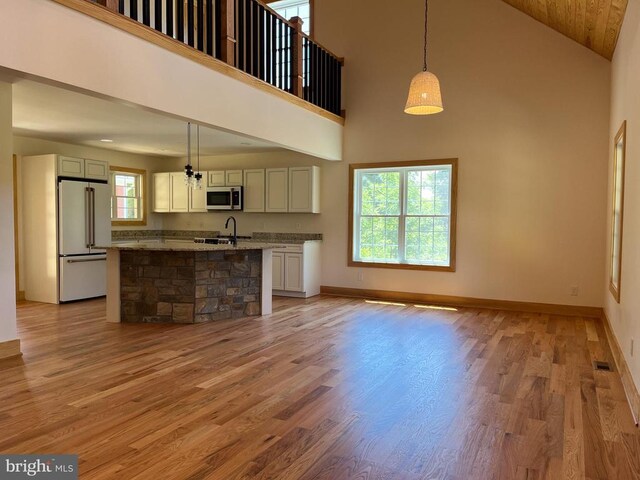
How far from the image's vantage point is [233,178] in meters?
8.08

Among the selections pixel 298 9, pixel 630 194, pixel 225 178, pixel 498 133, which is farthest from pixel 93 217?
pixel 630 194

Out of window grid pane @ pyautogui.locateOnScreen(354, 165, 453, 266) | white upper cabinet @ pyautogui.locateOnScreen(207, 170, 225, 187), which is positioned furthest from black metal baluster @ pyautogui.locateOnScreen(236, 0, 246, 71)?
white upper cabinet @ pyautogui.locateOnScreen(207, 170, 225, 187)

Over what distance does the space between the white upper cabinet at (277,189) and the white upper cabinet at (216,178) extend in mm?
945

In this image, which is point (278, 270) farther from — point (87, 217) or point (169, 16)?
point (169, 16)

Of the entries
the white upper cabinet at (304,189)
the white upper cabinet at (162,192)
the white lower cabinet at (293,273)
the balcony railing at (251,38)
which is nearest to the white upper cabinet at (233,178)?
the white upper cabinet at (304,189)

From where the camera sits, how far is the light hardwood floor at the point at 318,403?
2342mm

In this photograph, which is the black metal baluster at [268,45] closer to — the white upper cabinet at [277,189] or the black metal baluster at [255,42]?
the black metal baluster at [255,42]

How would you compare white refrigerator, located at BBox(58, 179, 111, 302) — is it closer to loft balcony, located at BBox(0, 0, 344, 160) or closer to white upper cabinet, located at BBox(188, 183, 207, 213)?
white upper cabinet, located at BBox(188, 183, 207, 213)

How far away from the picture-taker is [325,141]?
687 cm

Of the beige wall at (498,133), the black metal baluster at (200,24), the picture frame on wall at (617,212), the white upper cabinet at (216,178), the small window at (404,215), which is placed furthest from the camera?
the white upper cabinet at (216,178)

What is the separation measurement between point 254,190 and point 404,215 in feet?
8.42

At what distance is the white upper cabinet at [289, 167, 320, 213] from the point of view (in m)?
7.43

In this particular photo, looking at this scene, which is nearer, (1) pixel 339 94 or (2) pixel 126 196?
(1) pixel 339 94

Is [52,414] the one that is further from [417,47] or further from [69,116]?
[417,47]
